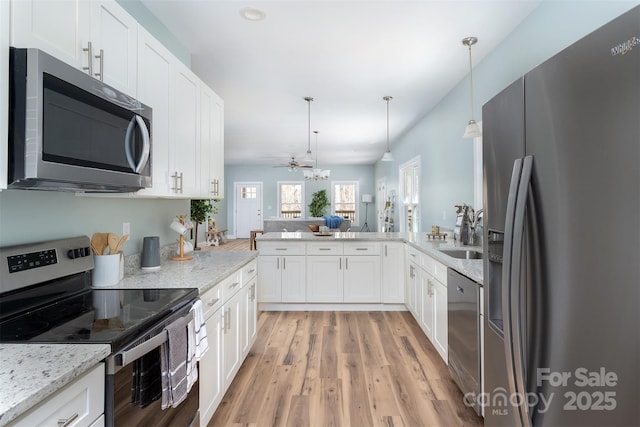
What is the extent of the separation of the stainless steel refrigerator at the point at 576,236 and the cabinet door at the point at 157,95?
5.48 ft

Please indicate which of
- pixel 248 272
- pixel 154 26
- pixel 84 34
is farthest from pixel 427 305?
pixel 154 26

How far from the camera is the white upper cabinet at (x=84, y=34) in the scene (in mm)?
1061

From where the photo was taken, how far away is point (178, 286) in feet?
5.37

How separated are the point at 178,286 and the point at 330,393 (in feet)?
4.20

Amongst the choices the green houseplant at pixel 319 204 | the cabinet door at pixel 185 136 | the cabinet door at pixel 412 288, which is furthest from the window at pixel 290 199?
the cabinet door at pixel 185 136

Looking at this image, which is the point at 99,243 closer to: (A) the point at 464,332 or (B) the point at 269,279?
(A) the point at 464,332

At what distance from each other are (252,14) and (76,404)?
2.50 metres

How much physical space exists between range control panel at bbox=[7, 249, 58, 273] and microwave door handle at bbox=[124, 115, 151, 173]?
0.50m

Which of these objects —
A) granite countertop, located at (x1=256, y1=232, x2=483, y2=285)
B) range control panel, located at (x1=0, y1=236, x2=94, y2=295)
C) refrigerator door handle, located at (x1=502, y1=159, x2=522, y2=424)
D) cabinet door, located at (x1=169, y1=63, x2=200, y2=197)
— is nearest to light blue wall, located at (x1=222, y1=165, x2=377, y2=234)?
granite countertop, located at (x1=256, y1=232, x2=483, y2=285)

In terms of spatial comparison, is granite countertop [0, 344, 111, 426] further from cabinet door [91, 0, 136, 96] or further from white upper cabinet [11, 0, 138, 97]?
cabinet door [91, 0, 136, 96]

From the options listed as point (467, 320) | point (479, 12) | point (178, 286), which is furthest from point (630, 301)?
point (479, 12)

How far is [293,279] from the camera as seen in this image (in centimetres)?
394

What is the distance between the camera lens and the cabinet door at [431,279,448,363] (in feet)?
8.08

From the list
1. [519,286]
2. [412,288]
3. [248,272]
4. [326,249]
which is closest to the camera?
[519,286]
